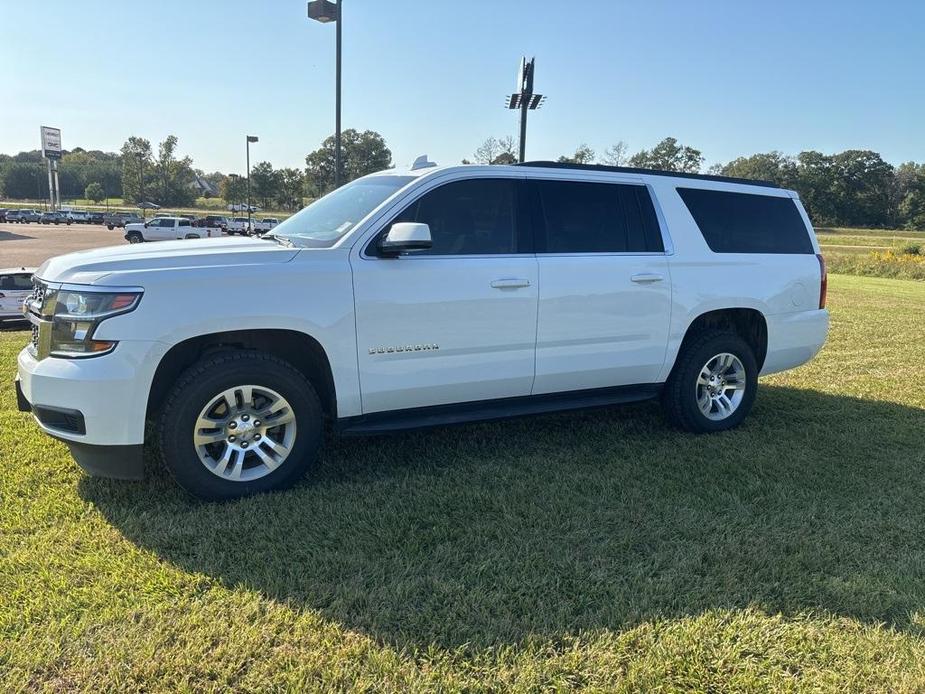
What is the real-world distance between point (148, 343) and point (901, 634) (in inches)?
141

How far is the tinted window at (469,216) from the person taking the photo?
4.06 metres

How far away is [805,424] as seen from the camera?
5441mm

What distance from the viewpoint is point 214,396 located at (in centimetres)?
351

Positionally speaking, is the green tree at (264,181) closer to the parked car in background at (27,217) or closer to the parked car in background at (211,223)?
the parked car in background at (27,217)

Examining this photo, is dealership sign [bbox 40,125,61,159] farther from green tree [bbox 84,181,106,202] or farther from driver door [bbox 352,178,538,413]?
driver door [bbox 352,178,538,413]

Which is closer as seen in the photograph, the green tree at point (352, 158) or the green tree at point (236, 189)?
the green tree at point (352, 158)

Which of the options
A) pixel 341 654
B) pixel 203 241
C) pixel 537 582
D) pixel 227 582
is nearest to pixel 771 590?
pixel 537 582

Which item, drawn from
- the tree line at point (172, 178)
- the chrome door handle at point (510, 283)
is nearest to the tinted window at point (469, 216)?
the chrome door handle at point (510, 283)

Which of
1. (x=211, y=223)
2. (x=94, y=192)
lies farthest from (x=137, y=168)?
(x=211, y=223)

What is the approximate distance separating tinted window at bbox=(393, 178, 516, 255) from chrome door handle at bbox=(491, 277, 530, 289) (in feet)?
0.68

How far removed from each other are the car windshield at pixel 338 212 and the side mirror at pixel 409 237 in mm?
441

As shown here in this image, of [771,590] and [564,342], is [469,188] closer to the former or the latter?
[564,342]

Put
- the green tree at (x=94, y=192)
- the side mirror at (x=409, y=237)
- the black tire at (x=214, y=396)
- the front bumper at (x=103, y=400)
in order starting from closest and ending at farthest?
the front bumper at (x=103, y=400)
the black tire at (x=214, y=396)
the side mirror at (x=409, y=237)
the green tree at (x=94, y=192)

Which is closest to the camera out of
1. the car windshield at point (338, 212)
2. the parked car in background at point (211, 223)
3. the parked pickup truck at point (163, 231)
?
the car windshield at point (338, 212)
